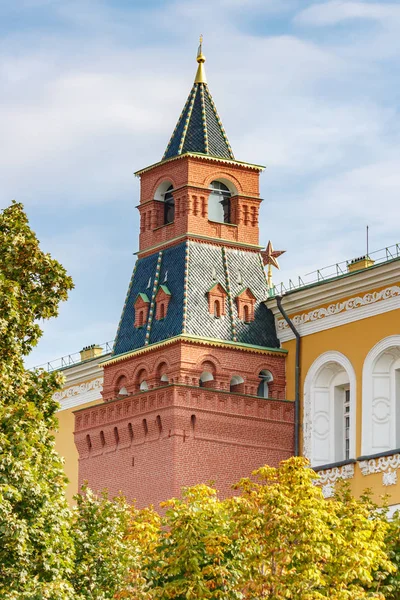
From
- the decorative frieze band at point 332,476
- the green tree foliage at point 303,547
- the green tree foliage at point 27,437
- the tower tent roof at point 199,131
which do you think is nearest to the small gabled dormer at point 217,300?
the tower tent roof at point 199,131

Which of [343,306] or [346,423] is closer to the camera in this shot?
[343,306]

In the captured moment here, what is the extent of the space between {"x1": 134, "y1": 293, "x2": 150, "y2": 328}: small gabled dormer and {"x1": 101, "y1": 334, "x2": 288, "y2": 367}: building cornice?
A: 0.79m

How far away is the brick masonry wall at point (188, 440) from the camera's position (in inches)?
1836

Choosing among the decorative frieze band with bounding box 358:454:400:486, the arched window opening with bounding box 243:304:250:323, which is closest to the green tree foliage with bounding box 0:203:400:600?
the decorative frieze band with bounding box 358:454:400:486

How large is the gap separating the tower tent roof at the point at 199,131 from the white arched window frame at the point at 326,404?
621 cm

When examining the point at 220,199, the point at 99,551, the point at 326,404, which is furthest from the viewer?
the point at 220,199

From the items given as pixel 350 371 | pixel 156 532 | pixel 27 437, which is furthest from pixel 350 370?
pixel 27 437

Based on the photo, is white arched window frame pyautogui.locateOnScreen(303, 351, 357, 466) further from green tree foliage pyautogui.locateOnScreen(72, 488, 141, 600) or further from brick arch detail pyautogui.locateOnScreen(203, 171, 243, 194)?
green tree foliage pyautogui.locateOnScreen(72, 488, 141, 600)

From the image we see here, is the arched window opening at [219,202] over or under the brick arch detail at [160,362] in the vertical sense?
over

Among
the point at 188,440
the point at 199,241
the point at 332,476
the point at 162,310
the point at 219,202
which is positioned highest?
the point at 219,202

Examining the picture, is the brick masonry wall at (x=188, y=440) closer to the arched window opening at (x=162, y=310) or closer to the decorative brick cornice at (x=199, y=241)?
the arched window opening at (x=162, y=310)

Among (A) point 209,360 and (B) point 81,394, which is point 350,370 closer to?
(A) point 209,360

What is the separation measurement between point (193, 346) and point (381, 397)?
4752 mm

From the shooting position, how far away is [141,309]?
49.3 m
